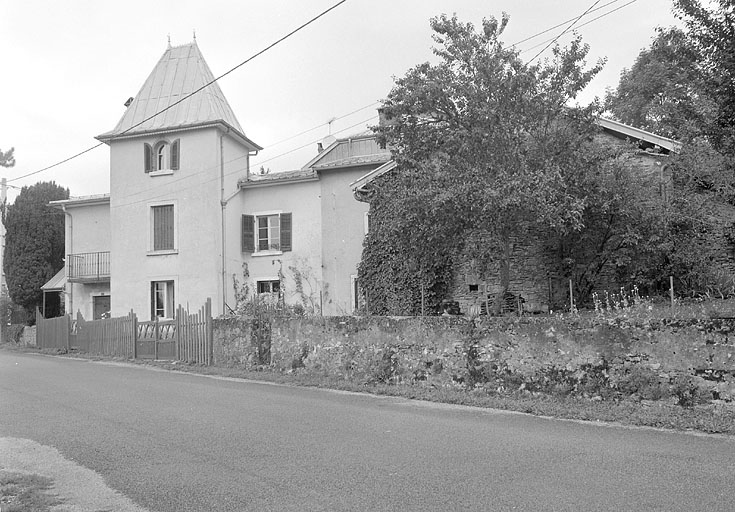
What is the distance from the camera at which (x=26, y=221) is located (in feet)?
118

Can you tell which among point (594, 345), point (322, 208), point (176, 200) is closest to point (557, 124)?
point (594, 345)

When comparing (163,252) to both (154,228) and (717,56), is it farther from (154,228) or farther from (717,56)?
(717,56)

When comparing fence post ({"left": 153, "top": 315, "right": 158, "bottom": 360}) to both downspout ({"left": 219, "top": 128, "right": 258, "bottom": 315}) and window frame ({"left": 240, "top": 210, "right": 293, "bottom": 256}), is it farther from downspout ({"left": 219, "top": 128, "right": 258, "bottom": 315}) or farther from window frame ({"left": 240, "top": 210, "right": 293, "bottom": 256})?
window frame ({"left": 240, "top": 210, "right": 293, "bottom": 256})

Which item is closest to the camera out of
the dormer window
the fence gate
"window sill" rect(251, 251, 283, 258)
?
the fence gate

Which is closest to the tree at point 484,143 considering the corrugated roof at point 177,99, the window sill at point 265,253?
the window sill at point 265,253

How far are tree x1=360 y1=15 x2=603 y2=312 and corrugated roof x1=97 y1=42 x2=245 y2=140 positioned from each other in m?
13.0

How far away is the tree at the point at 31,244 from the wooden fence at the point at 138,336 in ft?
18.4

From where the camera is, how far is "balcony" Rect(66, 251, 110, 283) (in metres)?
30.9

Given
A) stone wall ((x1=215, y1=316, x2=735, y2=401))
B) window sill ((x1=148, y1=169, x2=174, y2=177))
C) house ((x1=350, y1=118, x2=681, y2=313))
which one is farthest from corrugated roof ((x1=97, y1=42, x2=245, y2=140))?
stone wall ((x1=215, y1=316, x2=735, y2=401))

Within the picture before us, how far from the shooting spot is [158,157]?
2905 cm

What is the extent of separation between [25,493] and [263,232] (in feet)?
75.5

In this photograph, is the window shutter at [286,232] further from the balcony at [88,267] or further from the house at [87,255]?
the house at [87,255]

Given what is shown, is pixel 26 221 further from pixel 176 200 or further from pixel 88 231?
pixel 176 200

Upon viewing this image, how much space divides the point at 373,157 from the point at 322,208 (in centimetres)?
284
